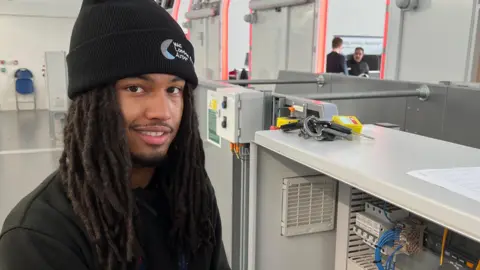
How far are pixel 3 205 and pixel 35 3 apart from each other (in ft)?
25.7

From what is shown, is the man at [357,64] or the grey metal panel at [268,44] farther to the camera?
the man at [357,64]

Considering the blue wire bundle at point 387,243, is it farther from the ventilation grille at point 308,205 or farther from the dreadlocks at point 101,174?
the dreadlocks at point 101,174

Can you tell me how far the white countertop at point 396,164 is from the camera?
91 centimetres

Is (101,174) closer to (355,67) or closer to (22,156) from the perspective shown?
(22,156)

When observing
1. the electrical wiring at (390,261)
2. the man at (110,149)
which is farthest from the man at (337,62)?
the man at (110,149)

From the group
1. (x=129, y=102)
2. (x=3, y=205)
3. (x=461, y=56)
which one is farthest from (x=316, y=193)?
(x=3, y=205)

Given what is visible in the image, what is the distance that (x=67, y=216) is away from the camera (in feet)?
2.93

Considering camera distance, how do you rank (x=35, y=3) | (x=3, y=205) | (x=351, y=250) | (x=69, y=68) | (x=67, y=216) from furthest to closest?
(x=35, y=3) < (x=3, y=205) < (x=351, y=250) < (x=69, y=68) < (x=67, y=216)

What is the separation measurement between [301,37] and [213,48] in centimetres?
267

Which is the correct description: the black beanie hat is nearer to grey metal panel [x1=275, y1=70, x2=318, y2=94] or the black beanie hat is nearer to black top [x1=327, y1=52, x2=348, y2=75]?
grey metal panel [x1=275, y1=70, x2=318, y2=94]

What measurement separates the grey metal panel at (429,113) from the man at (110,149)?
167cm

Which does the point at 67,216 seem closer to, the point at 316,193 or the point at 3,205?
the point at 316,193

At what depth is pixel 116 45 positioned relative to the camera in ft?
3.08

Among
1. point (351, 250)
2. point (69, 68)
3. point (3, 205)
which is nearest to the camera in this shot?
point (69, 68)
